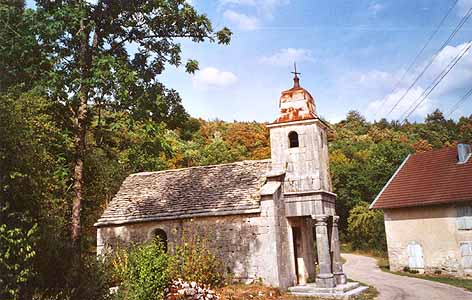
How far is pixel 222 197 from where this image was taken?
1942 centimetres

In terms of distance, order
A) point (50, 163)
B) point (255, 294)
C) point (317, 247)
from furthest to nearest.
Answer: point (317, 247) → point (255, 294) → point (50, 163)

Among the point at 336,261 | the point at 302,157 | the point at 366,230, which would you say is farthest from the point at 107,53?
the point at 366,230

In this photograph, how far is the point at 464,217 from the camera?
25.2 metres

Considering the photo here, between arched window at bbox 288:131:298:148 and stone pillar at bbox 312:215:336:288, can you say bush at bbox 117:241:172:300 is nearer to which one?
stone pillar at bbox 312:215:336:288

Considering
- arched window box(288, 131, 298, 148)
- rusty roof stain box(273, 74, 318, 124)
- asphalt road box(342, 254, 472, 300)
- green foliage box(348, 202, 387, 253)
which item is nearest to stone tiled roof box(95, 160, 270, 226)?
arched window box(288, 131, 298, 148)

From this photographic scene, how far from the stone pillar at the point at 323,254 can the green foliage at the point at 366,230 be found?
21270mm

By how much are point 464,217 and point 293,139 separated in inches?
492

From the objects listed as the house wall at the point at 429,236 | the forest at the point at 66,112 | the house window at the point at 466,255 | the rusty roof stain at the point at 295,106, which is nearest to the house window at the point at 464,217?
the house wall at the point at 429,236

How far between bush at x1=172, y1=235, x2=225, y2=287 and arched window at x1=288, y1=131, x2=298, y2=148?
6.07 meters

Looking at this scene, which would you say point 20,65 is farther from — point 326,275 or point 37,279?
point 326,275

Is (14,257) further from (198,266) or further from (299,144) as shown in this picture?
(299,144)

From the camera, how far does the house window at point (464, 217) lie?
25.0 m

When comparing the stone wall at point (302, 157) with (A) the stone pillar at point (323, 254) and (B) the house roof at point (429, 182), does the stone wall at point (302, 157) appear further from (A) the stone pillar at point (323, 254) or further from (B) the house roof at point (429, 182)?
(B) the house roof at point (429, 182)

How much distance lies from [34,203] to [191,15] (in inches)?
283
